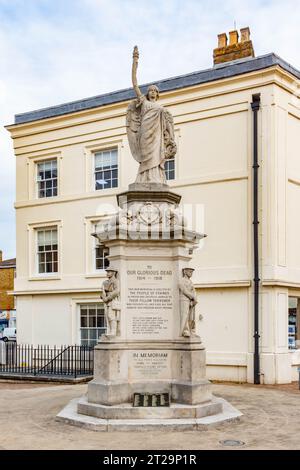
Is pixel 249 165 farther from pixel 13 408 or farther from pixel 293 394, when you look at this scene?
pixel 13 408

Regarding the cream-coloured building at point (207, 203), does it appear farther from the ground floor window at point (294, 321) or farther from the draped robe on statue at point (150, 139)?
the draped robe on statue at point (150, 139)

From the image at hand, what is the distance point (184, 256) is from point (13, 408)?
4989 millimetres

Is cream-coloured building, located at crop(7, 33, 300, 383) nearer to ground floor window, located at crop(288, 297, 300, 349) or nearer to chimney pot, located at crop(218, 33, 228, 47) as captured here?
ground floor window, located at crop(288, 297, 300, 349)

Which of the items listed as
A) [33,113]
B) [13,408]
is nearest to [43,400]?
[13,408]

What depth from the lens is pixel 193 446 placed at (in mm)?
9000

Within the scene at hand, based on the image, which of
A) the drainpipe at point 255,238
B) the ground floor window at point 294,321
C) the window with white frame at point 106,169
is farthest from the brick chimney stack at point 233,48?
the ground floor window at point 294,321

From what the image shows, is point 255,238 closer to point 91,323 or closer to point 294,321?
point 294,321

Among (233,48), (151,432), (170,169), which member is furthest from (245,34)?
(151,432)

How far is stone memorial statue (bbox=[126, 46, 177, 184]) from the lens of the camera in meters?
12.1

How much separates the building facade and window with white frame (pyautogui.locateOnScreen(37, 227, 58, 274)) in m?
26.2

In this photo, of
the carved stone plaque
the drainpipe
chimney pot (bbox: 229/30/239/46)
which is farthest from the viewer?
chimney pot (bbox: 229/30/239/46)

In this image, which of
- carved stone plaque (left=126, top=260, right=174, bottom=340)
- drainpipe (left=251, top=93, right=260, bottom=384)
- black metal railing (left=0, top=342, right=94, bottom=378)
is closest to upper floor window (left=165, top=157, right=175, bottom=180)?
drainpipe (left=251, top=93, right=260, bottom=384)

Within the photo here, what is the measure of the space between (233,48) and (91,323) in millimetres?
11834

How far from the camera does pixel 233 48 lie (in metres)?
22.6
